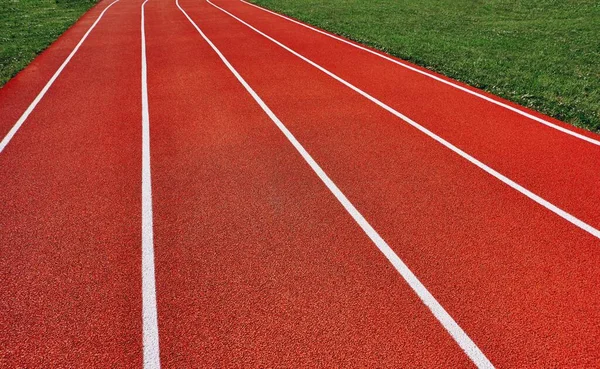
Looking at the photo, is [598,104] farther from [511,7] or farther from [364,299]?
[511,7]

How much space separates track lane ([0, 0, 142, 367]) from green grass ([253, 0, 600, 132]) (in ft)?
23.9

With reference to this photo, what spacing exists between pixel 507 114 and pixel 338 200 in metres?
4.40

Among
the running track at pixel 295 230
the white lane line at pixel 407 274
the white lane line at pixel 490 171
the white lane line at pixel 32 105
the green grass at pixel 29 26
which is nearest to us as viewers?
the white lane line at pixel 407 274

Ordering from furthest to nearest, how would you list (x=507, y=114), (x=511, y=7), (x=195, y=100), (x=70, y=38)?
1. (x=511, y=7)
2. (x=70, y=38)
3. (x=195, y=100)
4. (x=507, y=114)

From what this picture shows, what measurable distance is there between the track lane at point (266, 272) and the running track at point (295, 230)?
0.02 metres

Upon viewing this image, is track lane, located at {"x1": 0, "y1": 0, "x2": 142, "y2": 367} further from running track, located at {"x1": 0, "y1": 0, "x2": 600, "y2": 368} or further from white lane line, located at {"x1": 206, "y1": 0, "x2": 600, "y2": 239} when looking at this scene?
white lane line, located at {"x1": 206, "y1": 0, "x2": 600, "y2": 239}

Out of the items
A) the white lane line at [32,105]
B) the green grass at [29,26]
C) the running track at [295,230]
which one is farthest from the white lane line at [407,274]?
the green grass at [29,26]

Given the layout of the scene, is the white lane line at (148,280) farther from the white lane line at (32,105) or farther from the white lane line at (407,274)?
the white lane line at (32,105)

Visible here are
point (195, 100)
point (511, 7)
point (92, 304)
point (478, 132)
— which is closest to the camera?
point (92, 304)

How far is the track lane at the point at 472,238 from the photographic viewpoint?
3.27m

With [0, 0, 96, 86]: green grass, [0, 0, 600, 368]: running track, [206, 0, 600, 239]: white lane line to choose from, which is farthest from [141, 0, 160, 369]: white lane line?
[0, 0, 96, 86]: green grass

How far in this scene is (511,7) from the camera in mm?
18641

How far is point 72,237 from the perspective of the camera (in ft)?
14.4


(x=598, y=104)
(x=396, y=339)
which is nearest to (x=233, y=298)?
(x=396, y=339)
